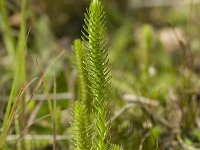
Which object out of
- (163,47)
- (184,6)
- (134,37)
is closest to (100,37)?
(163,47)

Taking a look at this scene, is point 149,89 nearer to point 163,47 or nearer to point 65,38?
point 163,47

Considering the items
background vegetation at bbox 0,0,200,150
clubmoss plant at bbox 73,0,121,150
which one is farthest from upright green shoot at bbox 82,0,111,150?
background vegetation at bbox 0,0,200,150

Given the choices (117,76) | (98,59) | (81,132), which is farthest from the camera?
(117,76)

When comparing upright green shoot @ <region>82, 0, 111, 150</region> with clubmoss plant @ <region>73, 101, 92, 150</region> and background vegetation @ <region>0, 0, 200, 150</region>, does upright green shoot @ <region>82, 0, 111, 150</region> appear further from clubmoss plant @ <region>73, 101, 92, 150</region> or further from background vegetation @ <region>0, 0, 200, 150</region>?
background vegetation @ <region>0, 0, 200, 150</region>

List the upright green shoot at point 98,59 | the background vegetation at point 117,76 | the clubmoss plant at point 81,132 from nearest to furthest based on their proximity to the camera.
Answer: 1. the upright green shoot at point 98,59
2. the clubmoss plant at point 81,132
3. the background vegetation at point 117,76

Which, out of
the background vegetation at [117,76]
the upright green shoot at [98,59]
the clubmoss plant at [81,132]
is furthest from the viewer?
the background vegetation at [117,76]

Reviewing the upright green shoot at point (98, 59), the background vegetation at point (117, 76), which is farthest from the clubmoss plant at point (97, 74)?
the background vegetation at point (117, 76)

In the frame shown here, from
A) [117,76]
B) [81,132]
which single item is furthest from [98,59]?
[117,76]

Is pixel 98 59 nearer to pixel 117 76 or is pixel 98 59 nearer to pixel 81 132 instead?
pixel 81 132

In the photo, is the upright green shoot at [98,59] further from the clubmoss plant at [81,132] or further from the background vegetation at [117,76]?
the background vegetation at [117,76]
